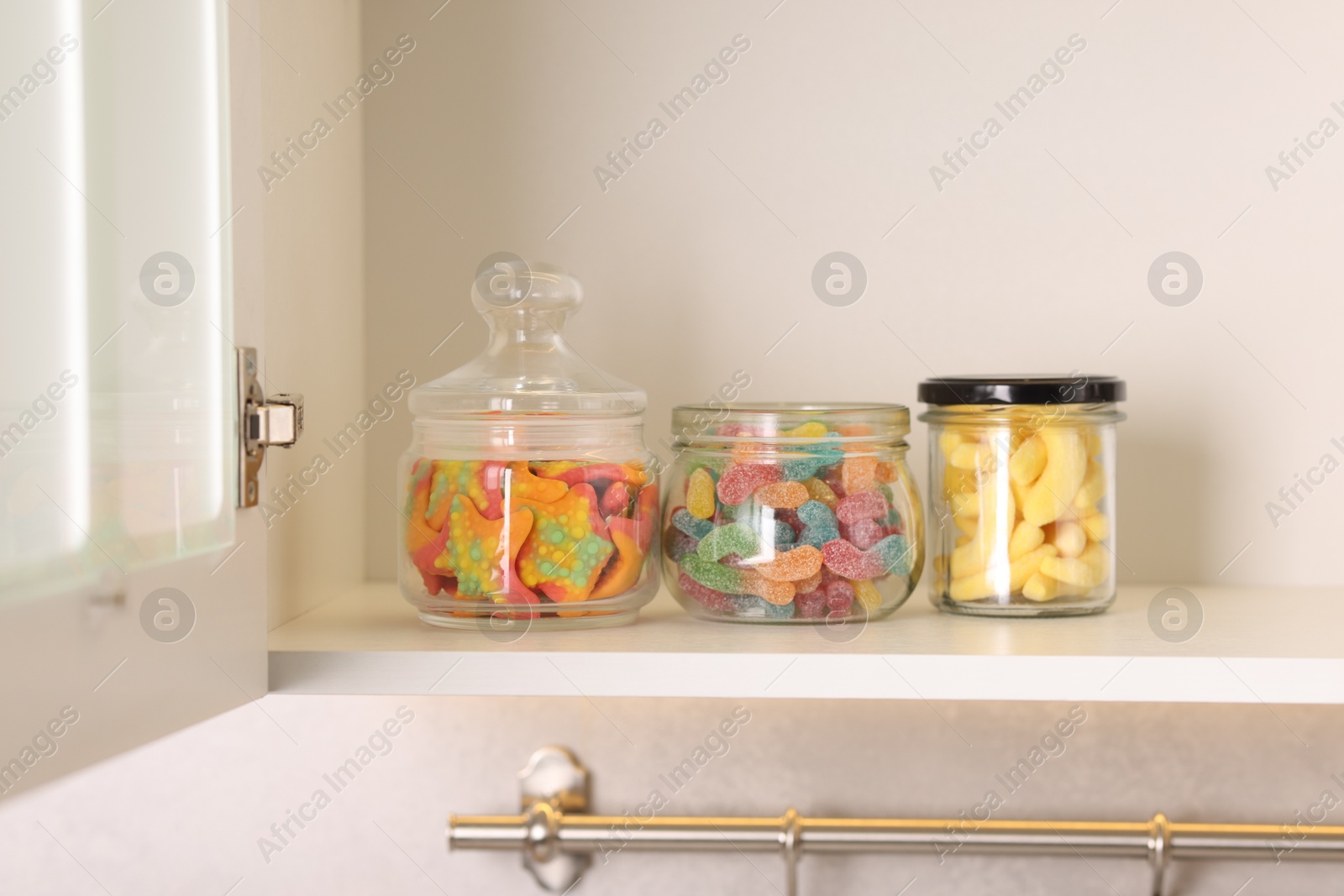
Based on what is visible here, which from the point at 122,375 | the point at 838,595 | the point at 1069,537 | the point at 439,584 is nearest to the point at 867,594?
the point at 838,595

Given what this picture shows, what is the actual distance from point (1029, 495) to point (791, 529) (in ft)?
0.45

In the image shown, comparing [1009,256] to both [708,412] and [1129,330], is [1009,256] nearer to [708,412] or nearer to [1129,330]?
[1129,330]

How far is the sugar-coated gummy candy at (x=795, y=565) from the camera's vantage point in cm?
59

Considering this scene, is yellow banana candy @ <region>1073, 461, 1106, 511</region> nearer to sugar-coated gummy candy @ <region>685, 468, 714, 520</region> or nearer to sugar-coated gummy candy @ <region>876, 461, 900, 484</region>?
sugar-coated gummy candy @ <region>876, 461, 900, 484</region>

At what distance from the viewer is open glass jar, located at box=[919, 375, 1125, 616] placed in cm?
62

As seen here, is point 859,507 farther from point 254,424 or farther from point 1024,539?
point 254,424

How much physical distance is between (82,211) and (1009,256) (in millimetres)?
609

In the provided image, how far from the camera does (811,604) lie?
600 mm

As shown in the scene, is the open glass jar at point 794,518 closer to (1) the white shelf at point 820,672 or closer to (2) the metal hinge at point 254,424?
(1) the white shelf at point 820,672

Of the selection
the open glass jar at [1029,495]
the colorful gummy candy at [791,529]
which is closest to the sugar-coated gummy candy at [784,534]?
→ the colorful gummy candy at [791,529]

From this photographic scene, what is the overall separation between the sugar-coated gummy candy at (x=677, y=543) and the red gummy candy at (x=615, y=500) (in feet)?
0.14

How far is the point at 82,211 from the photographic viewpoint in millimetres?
362

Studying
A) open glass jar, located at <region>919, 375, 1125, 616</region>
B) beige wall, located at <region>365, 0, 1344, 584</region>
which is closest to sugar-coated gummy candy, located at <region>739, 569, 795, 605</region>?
open glass jar, located at <region>919, 375, 1125, 616</region>

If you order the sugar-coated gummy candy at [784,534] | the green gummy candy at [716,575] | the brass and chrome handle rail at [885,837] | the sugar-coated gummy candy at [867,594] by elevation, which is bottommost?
the brass and chrome handle rail at [885,837]
